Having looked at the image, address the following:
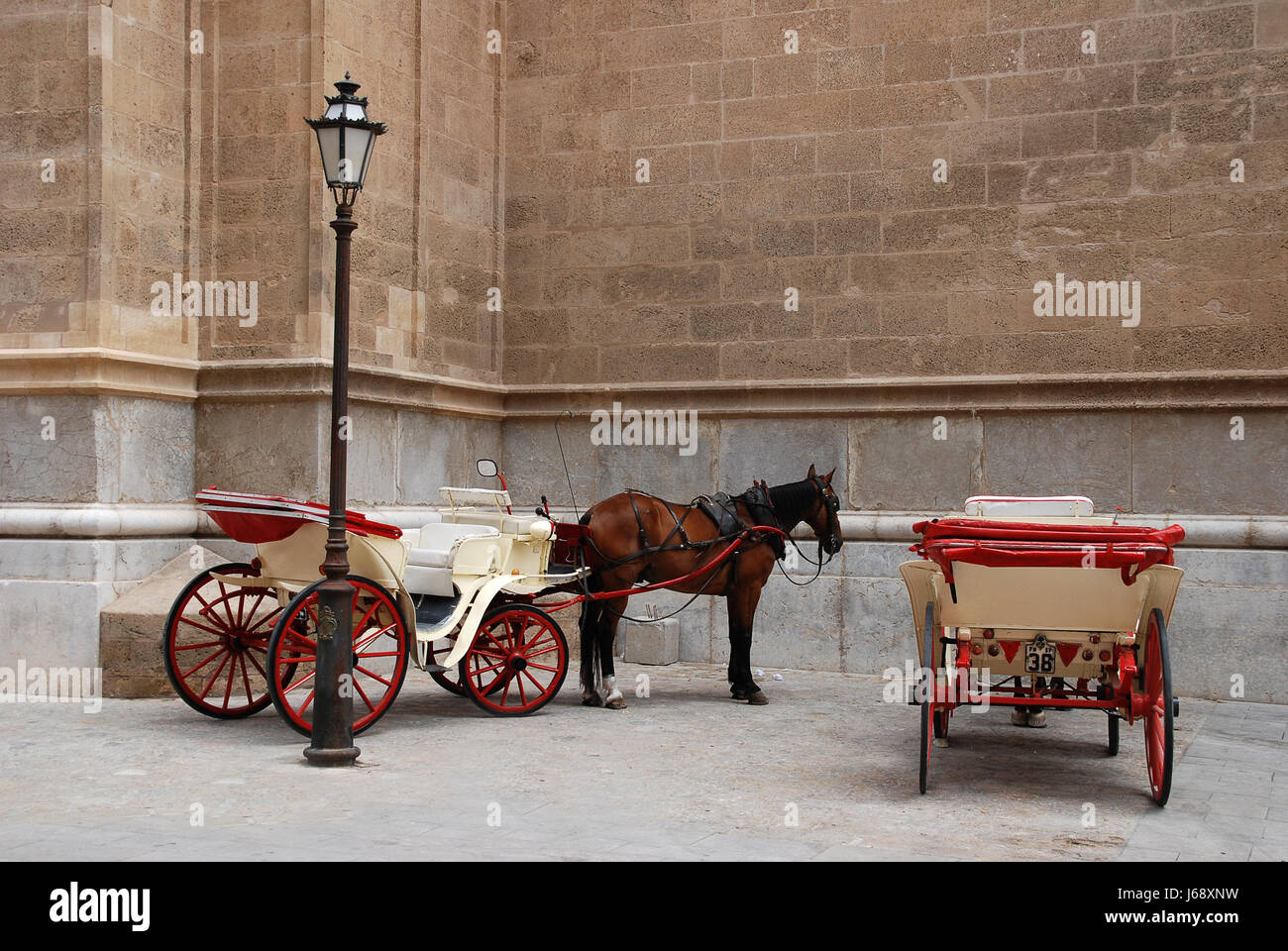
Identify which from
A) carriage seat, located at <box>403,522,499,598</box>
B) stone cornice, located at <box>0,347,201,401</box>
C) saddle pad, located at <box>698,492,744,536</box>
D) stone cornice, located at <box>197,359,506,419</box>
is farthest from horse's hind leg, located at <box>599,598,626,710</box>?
stone cornice, located at <box>0,347,201,401</box>

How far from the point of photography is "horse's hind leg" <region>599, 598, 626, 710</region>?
31.8ft

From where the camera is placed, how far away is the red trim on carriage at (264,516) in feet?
26.2

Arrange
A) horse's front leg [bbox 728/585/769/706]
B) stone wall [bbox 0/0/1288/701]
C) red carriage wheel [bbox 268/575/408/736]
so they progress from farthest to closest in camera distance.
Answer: stone wall [bbox 0/0/1288/701], horse's front leg [bbox 728/585/769/706], red carriage wheel [bbox 268/575/408/736]

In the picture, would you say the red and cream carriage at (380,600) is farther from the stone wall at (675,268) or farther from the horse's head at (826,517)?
the horse's head at (826,517)

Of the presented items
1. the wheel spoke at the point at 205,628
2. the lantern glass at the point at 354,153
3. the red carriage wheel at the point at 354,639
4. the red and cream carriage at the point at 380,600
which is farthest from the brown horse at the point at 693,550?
the lantern glass at the point at 354,153

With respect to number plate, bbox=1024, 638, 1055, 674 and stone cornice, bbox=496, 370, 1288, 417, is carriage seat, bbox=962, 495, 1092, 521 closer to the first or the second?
number plate, bbox=1024, 638, 1055, 674

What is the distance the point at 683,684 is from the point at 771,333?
135 inches

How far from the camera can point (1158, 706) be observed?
6.88m

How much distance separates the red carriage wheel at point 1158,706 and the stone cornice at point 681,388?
4.57 metres

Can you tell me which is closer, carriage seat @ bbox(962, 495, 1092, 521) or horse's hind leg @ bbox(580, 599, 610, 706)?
carriage seat @ bbox(962, 495, 1092, 521)

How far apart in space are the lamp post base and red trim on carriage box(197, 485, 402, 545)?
1.34m

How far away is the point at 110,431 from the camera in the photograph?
10359mm

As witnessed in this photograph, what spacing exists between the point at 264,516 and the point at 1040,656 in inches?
180
